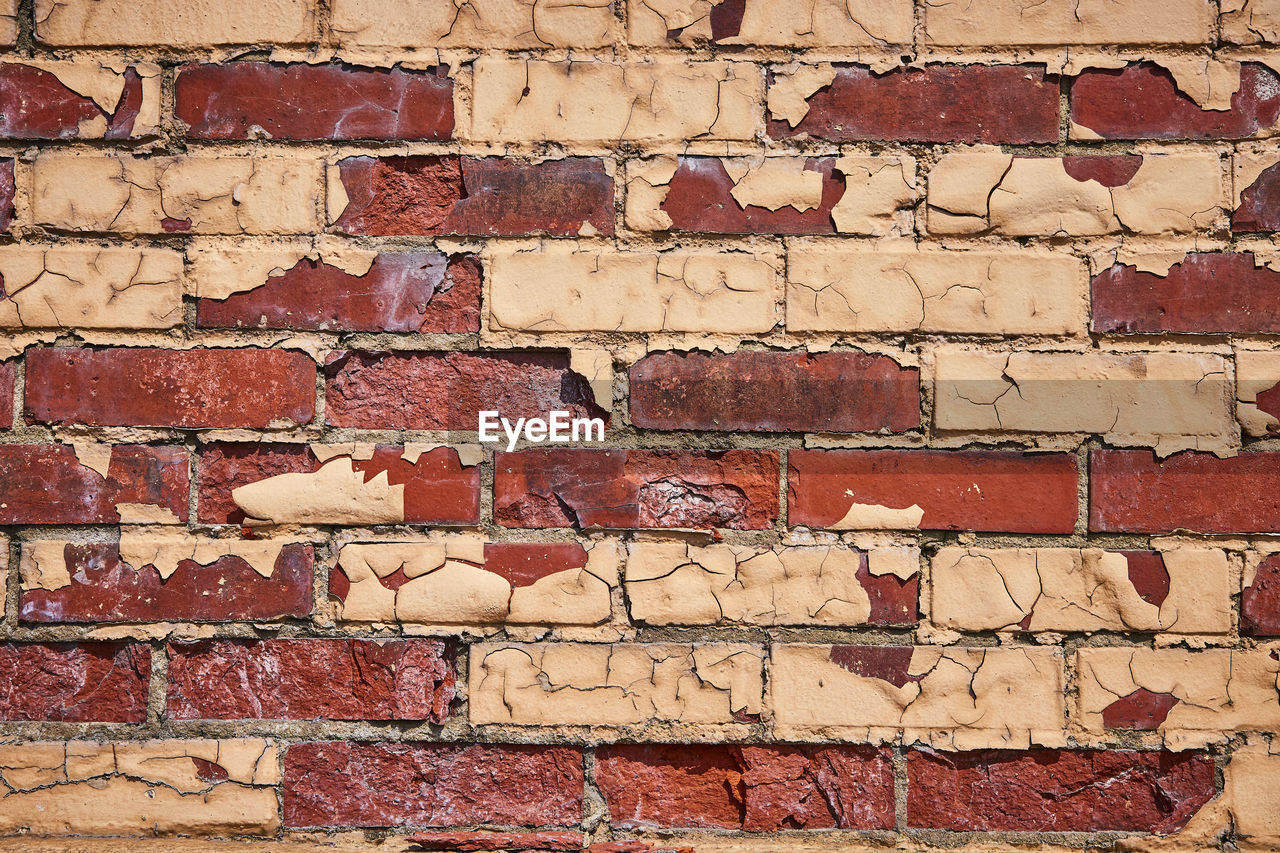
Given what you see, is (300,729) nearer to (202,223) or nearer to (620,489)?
(620,489)

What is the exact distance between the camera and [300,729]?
36.5 inches

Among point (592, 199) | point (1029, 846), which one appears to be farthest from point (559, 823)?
point (592, 199)

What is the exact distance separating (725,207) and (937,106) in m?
0.27

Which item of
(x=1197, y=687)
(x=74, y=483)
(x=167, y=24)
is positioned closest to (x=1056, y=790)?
(x=1197, y=687)

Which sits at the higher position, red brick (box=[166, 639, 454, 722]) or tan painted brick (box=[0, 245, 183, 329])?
tan painted brick (box=[0, 245, 183, 329])

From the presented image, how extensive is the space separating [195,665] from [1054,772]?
0.99 m

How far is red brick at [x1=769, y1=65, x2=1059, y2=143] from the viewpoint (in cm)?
92

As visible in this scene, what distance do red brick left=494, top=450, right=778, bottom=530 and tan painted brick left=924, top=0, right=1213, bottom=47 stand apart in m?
0.53

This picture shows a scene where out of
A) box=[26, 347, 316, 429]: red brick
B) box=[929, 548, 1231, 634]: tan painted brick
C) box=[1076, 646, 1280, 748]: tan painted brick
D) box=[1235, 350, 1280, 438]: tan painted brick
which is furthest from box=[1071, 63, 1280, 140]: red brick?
box=[26, 347, 316, 429]: red brick

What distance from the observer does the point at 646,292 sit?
92 cm

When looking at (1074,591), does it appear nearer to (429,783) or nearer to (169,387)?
(429,783)

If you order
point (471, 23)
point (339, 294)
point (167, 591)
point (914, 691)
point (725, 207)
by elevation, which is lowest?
point (914, 691)

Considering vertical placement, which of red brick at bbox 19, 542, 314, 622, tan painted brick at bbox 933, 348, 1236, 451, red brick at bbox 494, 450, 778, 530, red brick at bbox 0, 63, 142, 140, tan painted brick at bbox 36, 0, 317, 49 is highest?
tan painted brick at bbox 36, 0, 317, 49

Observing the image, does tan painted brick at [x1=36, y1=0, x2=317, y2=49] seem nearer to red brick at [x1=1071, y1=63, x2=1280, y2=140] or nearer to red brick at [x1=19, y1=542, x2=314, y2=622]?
red brick at [x1=19, y1=542, x2=314, y2=622]
